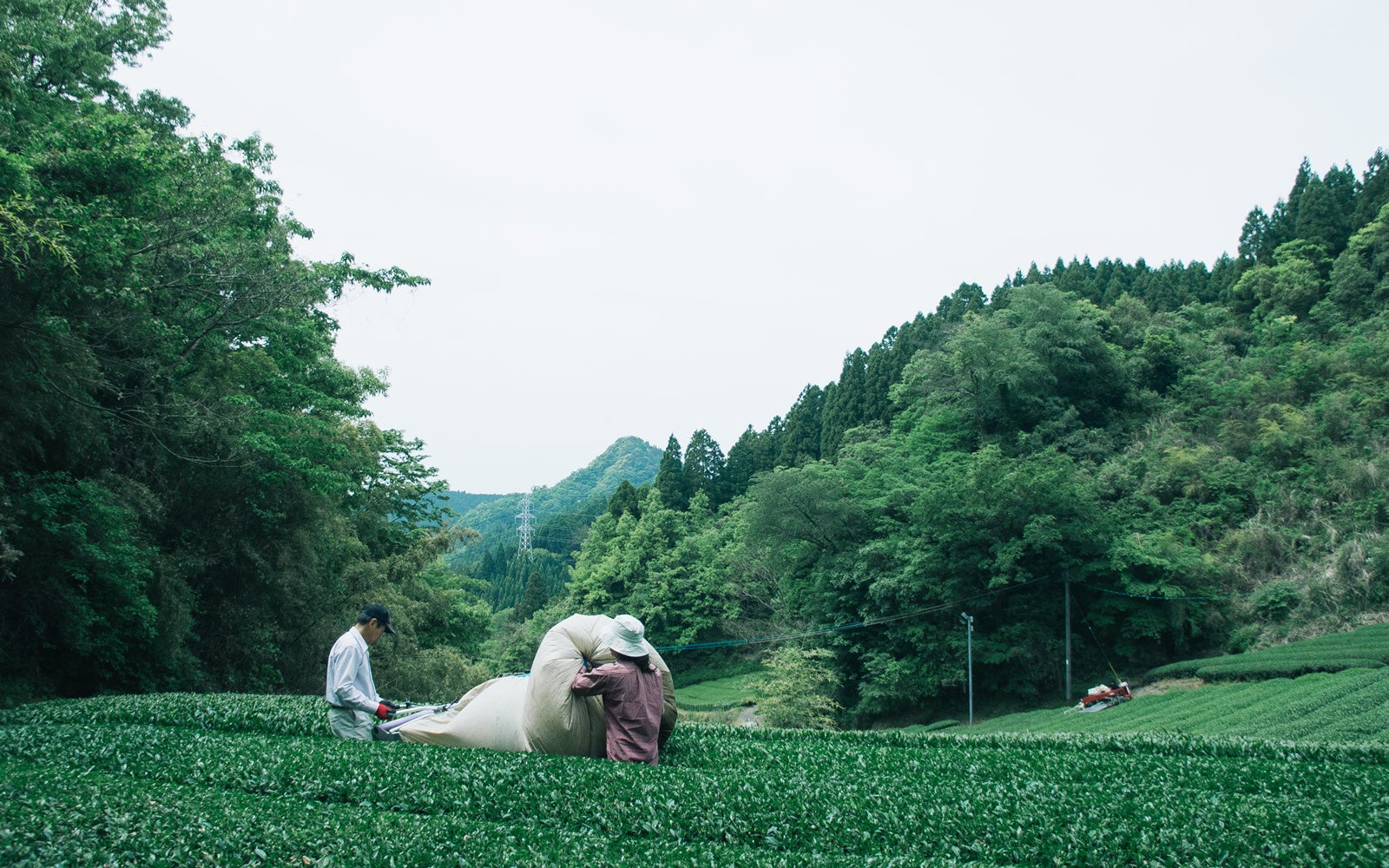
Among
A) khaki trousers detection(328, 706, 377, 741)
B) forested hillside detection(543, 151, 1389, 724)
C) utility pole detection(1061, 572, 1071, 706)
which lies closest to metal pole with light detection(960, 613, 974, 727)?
Result: forested hillside detection(543, 151, 1389, 724)

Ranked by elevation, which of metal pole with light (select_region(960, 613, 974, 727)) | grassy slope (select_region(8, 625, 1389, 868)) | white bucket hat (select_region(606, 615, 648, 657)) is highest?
white bucket hat (select_region(606, 615, 648, 657))

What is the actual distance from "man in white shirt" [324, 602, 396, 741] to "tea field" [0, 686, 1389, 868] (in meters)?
0.23

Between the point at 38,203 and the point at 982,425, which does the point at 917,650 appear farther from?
the point at 38,203

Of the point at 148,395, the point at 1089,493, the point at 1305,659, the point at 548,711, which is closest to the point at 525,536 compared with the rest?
the point at 1089,493

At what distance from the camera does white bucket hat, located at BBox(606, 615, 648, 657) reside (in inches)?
249

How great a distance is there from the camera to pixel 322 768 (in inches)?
226

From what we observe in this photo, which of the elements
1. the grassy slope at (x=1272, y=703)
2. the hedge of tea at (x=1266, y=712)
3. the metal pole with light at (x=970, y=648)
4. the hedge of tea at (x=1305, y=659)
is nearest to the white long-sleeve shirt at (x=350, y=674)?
the hedge of tea at (x=1266, y=712)

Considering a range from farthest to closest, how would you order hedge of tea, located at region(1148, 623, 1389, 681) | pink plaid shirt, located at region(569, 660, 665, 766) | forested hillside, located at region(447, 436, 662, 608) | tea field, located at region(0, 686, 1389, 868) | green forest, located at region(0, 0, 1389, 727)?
forested hillside, located at region(447, 436, 662, 608) → hedge of tea, located at region(1148, 623, 1389, 681) → green forest, located at region(0, 0, 1389, 727) → pink plaid shirt, located at region(569, 660, 665, 766) → tea field, located at region(0, 686, 1389, 868)

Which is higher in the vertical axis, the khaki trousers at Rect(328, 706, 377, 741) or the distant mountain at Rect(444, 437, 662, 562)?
→ the distant mountain at Rect(444, 437, 662, 562)

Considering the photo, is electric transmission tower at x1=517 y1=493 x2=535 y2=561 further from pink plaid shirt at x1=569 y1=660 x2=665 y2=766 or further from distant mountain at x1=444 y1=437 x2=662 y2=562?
pink plaid shirt at x1=569 y1=660 x2=665 y2=766

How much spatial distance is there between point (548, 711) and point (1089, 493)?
3213 cm

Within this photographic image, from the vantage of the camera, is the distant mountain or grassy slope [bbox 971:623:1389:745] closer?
grassy slope [bbox 971:623:1389:745]

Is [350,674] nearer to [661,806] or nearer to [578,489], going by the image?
[661,806]

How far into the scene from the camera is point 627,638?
6.35 metres
